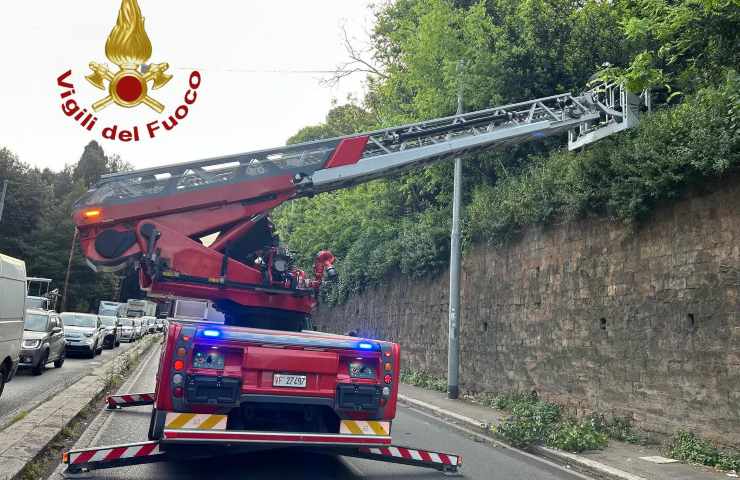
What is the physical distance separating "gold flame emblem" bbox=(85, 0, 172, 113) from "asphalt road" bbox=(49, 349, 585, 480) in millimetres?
4831

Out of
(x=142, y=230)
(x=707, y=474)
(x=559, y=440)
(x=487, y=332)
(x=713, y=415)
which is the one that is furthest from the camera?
(x=487, y=332)

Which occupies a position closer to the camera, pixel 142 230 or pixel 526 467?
pixel 142 230

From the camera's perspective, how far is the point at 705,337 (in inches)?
374

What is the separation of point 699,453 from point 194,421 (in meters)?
6.94

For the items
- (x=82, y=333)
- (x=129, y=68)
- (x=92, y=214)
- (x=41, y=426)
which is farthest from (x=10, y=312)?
(x=82, y=333)

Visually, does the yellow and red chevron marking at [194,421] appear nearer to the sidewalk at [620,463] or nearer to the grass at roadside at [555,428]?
the sidewalk at [620,463]

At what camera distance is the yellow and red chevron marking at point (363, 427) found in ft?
21.5

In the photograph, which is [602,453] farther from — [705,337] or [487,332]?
[487,332]

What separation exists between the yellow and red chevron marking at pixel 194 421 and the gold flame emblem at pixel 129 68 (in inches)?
225

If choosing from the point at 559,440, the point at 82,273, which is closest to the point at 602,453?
the point at 559,440

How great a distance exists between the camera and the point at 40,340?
15.5 m

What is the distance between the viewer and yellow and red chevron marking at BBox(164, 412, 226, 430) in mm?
5957

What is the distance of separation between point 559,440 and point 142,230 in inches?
265

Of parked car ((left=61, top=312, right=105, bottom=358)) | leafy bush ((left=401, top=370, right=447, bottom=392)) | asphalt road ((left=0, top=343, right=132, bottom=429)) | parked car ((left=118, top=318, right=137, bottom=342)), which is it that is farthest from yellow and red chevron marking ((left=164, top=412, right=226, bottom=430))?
parked car ((left=118, top=318, right=137, bottom=342))
